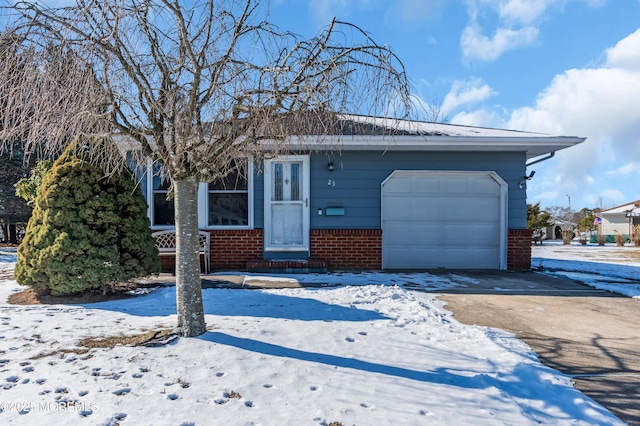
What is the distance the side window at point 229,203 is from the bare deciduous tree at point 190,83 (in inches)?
175

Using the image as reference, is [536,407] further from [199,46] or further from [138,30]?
[138,30]

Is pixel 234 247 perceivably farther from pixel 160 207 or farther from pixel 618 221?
pixel 618 221

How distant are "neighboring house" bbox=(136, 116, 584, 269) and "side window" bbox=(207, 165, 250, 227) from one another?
2cm

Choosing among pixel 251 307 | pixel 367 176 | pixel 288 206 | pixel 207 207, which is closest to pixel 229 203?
pixel 207 207

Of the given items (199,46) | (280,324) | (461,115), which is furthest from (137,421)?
(461,115)

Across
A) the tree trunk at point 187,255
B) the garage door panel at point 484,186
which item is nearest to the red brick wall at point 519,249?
the garage door panel at point 484,186

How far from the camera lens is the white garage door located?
7.98m

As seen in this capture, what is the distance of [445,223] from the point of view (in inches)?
317

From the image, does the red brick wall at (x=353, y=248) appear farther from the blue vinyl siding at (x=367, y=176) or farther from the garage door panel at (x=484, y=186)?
the garage door panel at (x=484, y=186)

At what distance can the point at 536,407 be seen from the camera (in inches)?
92.2

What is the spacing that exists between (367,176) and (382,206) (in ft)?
2.42

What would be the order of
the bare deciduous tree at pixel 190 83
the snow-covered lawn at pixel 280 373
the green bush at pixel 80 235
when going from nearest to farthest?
the snow-covered lawn at pixel 280 373 → the bare deciduous tree at pixel 190 83 → the green bush at pixel 80 235

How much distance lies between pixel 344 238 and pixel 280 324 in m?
4.15

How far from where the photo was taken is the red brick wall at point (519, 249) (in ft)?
26.0
